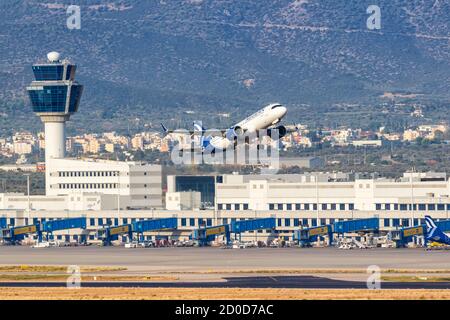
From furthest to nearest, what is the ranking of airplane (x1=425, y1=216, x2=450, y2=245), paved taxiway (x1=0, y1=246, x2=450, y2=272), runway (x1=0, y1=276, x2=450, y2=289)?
1. airplane (x1=425, y1=216, x2=450, y2=245)
2. paved taxiway (x1=0, y1=246, x2=450, y2=272)
3. runway (x1=0, y1=276, x2=450, y2=289)

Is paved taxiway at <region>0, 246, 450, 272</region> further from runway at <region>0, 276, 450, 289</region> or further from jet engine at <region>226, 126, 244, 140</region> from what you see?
runway at <region>0, 276, 450, 289</region>

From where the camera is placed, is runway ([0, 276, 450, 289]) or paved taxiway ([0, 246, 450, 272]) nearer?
runway ([0, 276, 450, 289])

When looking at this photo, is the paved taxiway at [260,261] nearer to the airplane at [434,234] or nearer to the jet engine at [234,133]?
the airplane at [434,234]

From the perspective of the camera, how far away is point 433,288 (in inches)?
5315

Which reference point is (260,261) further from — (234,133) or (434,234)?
(434,234)

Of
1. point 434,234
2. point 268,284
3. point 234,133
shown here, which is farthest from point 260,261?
point 268,284

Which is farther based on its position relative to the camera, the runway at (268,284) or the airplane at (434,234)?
the airplane at (434,234)

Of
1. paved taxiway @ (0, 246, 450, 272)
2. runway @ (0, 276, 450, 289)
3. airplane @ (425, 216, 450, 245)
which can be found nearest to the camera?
runway @ (0, 276, 450, 289)

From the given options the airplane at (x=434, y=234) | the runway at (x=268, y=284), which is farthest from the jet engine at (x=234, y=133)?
the runway at (x=268, y=284)

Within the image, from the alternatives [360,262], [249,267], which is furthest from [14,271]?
[360,262]

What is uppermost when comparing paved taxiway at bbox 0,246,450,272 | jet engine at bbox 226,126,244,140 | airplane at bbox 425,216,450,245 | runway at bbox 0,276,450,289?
jet engine at bbox 226,126,244,140

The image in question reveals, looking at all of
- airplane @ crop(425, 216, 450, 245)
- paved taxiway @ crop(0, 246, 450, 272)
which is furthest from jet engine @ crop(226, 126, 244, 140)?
airplane @ crop(425, 216, 450, 245)
